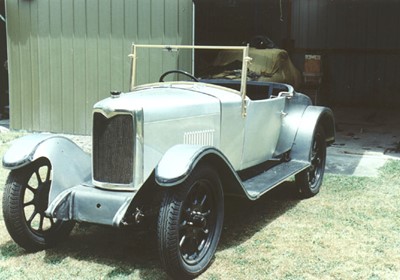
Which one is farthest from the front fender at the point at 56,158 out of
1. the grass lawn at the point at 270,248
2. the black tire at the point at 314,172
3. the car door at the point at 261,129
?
the black tire at the point at 314,172

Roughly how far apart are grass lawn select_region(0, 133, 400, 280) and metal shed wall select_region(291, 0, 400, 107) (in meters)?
8.26

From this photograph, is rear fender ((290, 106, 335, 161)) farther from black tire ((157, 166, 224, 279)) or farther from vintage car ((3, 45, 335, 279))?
black tire ((157, 166, 224, 279))

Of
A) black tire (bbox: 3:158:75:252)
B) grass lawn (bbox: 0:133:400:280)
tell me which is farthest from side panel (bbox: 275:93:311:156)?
black tire (bbox: 3:158:75:252)

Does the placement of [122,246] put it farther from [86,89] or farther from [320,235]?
[86,89]

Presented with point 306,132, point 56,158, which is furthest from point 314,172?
point 56,158

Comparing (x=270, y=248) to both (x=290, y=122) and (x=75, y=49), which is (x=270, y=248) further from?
(x=75, y=49)

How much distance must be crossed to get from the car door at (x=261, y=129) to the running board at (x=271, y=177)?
6.6 inches

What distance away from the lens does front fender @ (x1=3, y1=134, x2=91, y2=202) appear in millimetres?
3904

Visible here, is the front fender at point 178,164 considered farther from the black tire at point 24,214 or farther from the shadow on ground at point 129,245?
the black tire at point 24,214

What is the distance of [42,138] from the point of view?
4121 millimetres

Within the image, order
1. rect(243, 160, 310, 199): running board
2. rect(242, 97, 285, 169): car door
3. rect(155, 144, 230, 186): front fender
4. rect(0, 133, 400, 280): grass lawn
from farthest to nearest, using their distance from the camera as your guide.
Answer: rect(242, 97, 285, 169): car door, rect(243, 160, 310, 199): running board, rect(0, 133, 400, 280): grass lawn, rect(155, 144, 230, 186): front fender

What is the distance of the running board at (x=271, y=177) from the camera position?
4387 mm

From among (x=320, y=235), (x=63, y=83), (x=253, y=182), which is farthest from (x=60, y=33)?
(x=320, y=235)

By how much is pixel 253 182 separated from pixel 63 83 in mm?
5074
